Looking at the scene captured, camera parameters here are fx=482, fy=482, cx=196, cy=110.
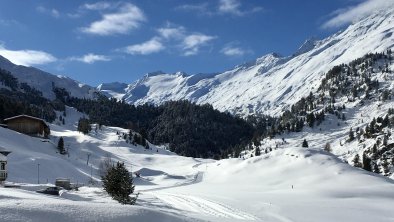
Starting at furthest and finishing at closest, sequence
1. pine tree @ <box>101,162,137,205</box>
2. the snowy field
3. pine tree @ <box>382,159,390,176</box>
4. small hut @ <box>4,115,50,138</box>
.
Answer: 1. pine tree @ <box>382,159,390,176</box>
2. small hut @ <box>4,115,50,138</box>
3. pine tree @ <box>101,162,137,205</box>
4. the snowy field

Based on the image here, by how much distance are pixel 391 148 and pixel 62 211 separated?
202412mm

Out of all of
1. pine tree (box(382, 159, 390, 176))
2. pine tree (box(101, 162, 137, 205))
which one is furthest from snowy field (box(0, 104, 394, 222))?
pine tree (box(382, 159, 390, 176))

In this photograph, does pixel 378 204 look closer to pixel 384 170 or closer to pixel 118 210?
pixel 118 210

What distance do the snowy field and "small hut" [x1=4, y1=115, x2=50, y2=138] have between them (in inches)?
448

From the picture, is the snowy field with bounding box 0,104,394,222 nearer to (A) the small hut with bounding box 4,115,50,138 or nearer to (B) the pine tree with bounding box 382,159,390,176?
(A) the small hut with bounding box 4,115,50,138

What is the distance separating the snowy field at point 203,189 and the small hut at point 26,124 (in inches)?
448

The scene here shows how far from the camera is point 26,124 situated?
127m

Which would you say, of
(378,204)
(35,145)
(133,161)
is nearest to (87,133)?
(133,161)

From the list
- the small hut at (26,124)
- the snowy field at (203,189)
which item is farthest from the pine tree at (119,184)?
the small hut at (26,124)

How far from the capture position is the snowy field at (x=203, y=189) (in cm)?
1794

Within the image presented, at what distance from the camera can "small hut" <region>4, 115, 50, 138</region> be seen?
12600cm

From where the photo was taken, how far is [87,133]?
18425cm

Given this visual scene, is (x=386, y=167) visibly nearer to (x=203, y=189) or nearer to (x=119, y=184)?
(x=203, y=189)

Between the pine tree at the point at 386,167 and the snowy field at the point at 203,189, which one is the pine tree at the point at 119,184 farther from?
the pine tree at the point at 386,167
